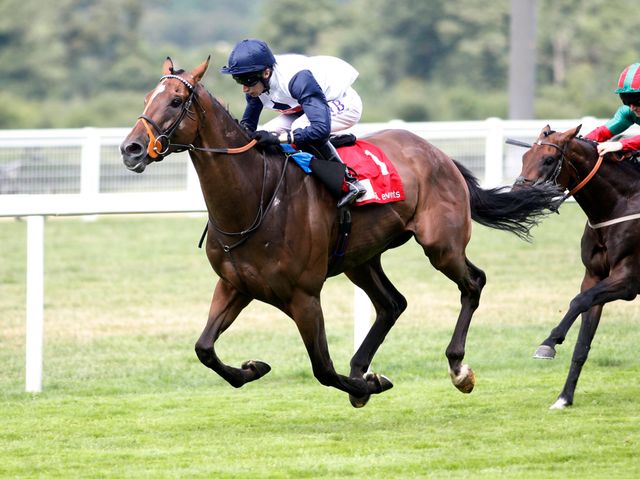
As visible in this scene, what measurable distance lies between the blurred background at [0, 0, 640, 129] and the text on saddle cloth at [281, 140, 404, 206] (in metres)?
28.0

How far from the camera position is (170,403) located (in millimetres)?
7254

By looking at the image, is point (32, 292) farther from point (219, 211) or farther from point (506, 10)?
point (506, 10)

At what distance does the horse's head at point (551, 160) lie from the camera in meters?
6.89

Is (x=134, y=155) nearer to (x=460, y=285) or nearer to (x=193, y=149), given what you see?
(x=193, y=149)

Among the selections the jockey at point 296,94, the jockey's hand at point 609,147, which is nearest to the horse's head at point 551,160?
the jockey's hand at point 609,147

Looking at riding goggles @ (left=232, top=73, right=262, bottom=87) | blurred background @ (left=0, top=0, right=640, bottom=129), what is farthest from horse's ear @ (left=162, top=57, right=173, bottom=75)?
blurred background @ (left=0, top=0, right=640, bottom=129)

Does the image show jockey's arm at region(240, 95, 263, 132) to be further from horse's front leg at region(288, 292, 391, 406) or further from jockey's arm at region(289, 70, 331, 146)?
horse's front leg at region(288, 292, 391, 406)

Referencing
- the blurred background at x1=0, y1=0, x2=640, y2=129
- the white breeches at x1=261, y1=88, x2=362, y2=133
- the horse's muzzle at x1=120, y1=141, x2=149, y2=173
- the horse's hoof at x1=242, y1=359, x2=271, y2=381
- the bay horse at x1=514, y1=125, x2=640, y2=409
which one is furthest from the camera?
the blurred background at x1=0, y1=0, x2=640, y2=129

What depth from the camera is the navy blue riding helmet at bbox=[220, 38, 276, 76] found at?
605cm

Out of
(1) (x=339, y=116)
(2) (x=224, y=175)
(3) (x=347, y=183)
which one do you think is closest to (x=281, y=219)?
(2) (x=224, y=175)

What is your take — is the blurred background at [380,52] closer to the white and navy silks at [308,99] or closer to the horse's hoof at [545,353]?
the white and navy silks at [308,99]

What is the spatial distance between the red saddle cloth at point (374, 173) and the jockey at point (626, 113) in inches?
48.0

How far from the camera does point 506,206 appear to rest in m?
7.21

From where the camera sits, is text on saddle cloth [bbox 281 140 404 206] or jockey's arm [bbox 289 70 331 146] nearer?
jockey's arm [bbox 289 70 331 146]
